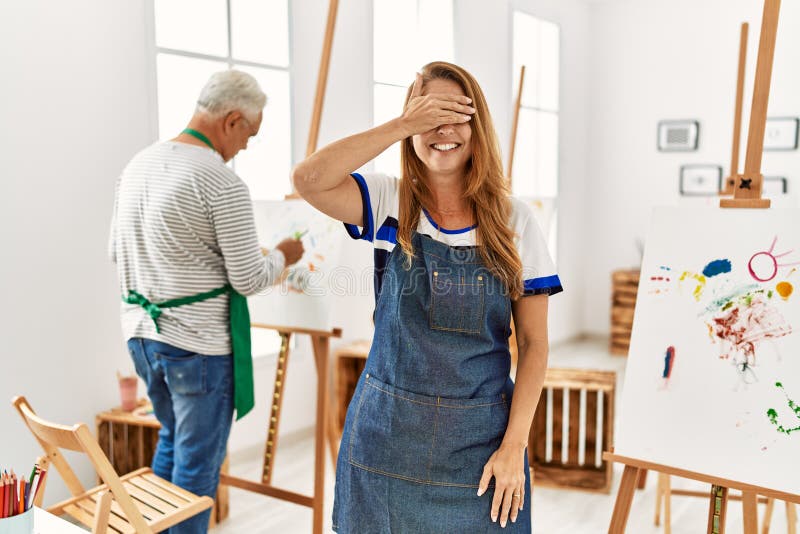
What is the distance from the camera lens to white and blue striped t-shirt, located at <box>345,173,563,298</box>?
63.1 inches

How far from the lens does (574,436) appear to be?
11.3ft

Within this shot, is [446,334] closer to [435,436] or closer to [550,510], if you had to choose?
[435,436]

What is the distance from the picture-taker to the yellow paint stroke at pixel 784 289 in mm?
1702

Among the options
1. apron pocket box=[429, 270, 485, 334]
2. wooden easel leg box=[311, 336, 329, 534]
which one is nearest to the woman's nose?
apron pocket box=[429, 270, 485, 334]

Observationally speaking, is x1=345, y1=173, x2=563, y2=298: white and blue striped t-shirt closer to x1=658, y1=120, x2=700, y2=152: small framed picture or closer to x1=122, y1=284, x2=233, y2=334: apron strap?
x1=122, y1=284, x2=233, y2=334: apron strap

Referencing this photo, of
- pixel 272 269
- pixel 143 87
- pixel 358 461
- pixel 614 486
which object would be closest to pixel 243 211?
pixel 272 269

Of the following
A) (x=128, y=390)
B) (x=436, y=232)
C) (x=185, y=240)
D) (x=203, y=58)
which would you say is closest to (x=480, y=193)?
(x=436, y=232)

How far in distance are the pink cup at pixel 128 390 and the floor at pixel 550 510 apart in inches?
25.2

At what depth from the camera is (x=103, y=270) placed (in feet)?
10.00

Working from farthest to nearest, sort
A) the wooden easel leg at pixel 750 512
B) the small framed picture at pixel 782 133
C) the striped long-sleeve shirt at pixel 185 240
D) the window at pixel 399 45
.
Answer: the small framed picture at pixel 782 133 → the window at pixel 399 45 → the striped long-sleeve shirt at pixel 185 240 → the wooden easel leg at pixel 750 512

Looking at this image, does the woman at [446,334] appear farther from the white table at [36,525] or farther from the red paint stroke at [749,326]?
the white table at [36,525]

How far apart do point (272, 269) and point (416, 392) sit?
893mm

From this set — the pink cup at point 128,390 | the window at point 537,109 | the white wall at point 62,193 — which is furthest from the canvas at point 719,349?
the window at point 537,109

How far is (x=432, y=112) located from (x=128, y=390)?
2.09m
